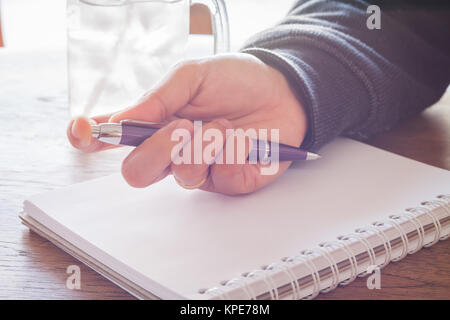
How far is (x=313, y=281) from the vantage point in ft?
1.16

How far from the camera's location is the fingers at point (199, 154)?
A: 0.42 meters

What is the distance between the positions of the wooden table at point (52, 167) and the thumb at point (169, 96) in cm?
11

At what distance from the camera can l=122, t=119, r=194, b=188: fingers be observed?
410 millimetres

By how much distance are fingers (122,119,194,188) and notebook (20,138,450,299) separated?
27mm

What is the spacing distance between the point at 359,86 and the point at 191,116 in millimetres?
206

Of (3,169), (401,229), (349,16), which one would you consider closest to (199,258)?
(401,229)

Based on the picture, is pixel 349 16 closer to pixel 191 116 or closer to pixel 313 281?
pixel 191 116
